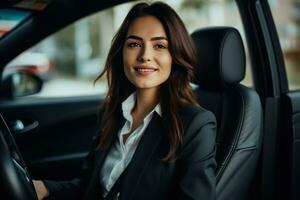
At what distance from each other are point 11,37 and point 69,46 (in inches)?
368

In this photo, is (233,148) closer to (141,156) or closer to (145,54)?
(141,156)

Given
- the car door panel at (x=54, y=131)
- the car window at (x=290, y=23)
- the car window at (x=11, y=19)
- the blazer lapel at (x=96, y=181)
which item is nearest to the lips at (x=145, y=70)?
the blazer lapel at (x=96, y=181)

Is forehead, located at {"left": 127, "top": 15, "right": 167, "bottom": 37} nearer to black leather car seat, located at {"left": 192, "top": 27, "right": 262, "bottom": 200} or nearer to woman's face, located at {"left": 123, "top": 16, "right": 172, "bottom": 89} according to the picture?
woman's face, located at {"left": 123, "top": 16, "right": 172, "bottom": 89}

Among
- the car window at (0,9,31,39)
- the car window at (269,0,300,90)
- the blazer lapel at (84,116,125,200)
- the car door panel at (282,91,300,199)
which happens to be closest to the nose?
the blazer lapel at (84,116,125,200)

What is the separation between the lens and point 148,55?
61.3 inches

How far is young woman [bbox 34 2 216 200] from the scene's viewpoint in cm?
150

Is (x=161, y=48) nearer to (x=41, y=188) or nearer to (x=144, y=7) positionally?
(x=144, y=7)

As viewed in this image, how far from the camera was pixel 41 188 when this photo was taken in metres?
1.72

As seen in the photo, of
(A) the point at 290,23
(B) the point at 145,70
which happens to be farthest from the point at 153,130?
(A) the point at 290,23

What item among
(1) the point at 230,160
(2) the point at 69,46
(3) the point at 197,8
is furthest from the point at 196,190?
(2) the point at 69,46

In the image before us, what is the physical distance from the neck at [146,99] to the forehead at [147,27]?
0.22 metres

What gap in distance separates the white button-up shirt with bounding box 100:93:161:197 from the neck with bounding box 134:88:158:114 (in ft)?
0.18

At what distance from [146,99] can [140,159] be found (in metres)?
0.26

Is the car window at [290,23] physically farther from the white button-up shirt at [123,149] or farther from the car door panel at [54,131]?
the white button-up shirt at [123,149]
